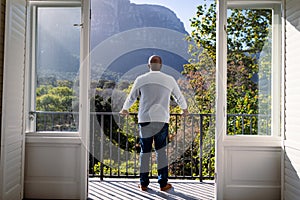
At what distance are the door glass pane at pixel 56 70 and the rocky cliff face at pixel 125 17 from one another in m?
2.21

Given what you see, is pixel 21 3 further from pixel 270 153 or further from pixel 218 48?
pixel 270 153

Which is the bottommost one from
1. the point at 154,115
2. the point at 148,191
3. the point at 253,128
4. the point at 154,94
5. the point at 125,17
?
the point at 148,191

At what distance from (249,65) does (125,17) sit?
10.0 feet

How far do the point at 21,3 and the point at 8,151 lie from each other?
1.38 metres

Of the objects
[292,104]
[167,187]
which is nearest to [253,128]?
[292,104]

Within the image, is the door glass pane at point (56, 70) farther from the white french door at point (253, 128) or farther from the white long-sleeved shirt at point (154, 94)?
the white french door at point (253, 128)

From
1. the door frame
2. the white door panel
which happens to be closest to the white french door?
the door frame

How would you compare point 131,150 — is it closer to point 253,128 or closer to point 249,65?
point 253,128

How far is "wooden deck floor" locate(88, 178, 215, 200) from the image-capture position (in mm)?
3350

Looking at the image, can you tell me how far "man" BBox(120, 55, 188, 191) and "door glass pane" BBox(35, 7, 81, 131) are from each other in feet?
2.67

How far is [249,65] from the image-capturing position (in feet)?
10.5

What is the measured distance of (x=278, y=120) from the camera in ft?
10.2

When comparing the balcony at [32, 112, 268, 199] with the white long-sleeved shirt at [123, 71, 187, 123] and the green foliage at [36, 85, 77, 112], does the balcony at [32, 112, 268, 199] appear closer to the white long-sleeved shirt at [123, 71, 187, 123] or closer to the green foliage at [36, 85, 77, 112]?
the green foliage at [36, 85, 77, 112]

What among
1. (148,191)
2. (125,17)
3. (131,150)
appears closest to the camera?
(148,191)
